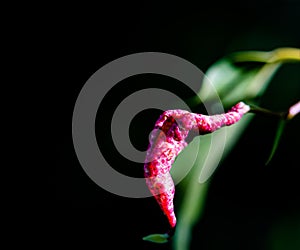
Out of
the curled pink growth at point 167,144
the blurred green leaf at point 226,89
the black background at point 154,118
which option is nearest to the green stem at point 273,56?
the blurred green leaf at point 226,89

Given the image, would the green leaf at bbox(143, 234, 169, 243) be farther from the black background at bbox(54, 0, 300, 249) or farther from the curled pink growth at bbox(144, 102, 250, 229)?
the black background at bbox(54, 0, 300, 249)

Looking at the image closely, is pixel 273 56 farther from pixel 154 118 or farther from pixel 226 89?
pixel 154 118

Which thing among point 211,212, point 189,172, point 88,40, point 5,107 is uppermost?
point 88,40

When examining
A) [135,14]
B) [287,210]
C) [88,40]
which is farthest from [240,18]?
[287,210]

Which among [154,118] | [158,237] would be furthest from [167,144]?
[154,118]

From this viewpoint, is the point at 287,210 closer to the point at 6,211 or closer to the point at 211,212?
the point at 211,212
